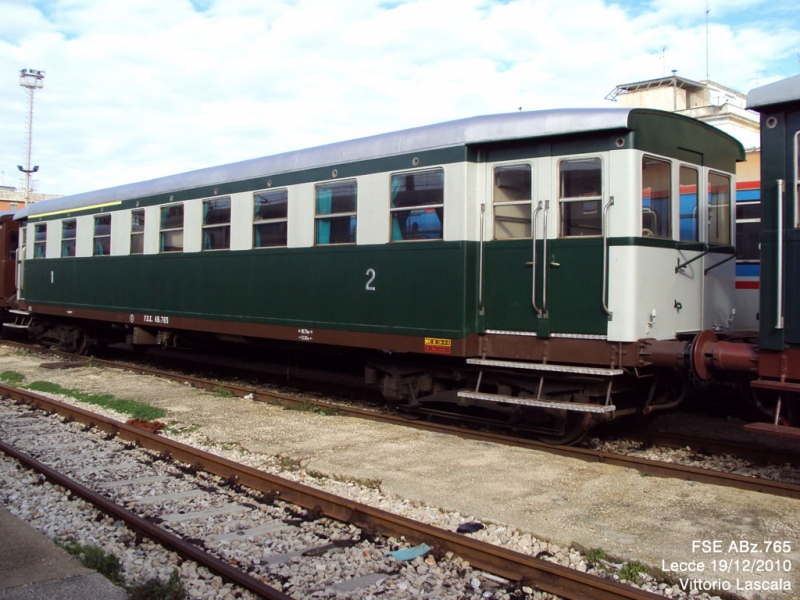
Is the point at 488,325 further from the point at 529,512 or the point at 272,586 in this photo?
the point at 272,586

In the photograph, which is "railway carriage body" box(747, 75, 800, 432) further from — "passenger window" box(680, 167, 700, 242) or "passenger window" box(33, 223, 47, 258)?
"passenger window" box(33, 223, 47, 258)

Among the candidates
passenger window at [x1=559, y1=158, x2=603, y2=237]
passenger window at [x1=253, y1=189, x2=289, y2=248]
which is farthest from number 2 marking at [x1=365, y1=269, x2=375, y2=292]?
passenger window at [x1=559, y1=158, x2=603, y2=237]

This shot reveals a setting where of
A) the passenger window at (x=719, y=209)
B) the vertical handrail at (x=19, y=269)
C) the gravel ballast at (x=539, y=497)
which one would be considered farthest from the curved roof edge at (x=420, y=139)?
the vertical handrail at (x=19, y=269)

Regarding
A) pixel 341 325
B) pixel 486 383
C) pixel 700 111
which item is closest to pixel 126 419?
pixel 341 325

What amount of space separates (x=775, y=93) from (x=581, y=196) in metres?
1.98

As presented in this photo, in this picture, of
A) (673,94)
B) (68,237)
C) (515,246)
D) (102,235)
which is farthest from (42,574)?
(673,94)

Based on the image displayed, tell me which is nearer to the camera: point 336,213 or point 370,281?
point 370,281

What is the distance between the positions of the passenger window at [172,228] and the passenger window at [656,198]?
799 centimetres

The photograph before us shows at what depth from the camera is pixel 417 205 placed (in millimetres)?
8461

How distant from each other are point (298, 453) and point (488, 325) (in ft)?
8.09

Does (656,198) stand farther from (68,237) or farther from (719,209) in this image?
(68,237)

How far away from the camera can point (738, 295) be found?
9.38m

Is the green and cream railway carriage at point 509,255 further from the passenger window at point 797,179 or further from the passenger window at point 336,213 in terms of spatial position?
the passenger window at point 797,179

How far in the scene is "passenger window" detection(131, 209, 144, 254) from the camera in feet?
44.1
